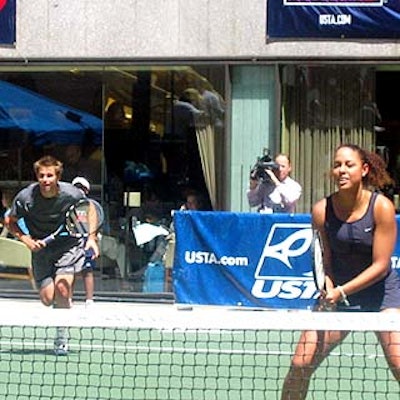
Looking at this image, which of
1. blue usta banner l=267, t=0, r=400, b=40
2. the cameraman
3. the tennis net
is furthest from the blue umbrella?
the tennis net

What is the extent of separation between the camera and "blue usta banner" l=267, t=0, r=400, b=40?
12.5 m

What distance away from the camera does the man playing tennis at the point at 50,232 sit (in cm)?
904

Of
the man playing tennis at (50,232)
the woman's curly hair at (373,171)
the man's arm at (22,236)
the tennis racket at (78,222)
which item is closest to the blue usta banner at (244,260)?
the tennis racket at (78,222)

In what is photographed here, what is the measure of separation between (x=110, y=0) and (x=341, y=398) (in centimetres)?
708

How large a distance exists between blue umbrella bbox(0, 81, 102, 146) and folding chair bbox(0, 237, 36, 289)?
51.1 inches

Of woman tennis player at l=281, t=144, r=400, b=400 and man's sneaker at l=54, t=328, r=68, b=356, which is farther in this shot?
man's sneaker at l=54, t=328, r=68, b=356

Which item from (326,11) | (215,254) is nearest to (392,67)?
(326,11)

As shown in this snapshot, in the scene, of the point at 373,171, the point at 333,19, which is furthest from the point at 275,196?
the point at 373,171

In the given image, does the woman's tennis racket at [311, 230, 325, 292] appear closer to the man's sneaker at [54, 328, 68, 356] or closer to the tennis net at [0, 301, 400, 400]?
the tennis net at [0, 301, 400, 400]

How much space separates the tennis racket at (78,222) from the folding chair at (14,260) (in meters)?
3.49

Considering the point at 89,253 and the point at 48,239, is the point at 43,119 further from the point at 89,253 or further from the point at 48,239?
the point at 48,239

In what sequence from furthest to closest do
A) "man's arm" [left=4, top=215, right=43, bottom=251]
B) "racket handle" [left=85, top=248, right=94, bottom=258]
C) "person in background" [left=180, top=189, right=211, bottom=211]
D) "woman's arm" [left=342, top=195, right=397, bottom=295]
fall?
"person in background" [left=180, top=189, right=211, bottom=211], "racket handle" [left=85, top=248, right=94, bottom=258], "man's arm" [left=4, top=215, right=43, bottom=251], "woman's arm" [left=342, top=195, right=397, bottom=295]

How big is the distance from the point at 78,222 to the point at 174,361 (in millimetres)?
1526

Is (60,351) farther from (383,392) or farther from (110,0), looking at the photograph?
(110,0)
